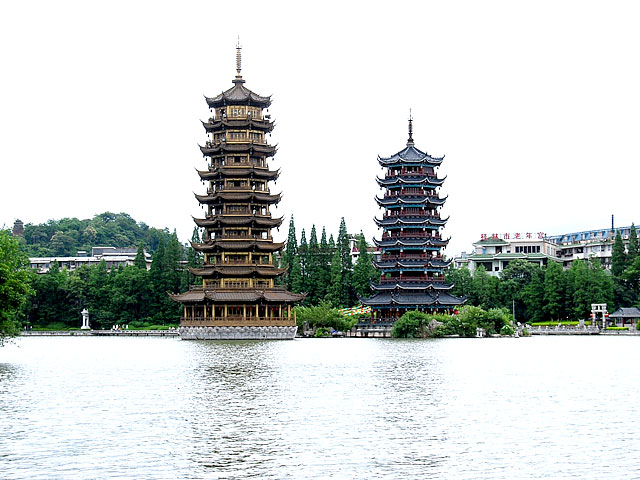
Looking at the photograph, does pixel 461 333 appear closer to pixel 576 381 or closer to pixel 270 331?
pixel 270 331

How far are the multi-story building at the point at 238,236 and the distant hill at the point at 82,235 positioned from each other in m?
86.5

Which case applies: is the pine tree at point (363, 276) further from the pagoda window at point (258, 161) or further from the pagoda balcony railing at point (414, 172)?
the pagoda window at point (258, 161)

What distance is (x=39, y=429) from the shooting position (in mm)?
26141

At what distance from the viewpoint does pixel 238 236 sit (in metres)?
92.3

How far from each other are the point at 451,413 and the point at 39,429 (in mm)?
12581

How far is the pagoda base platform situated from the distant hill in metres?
93.5

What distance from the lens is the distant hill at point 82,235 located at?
180 metres

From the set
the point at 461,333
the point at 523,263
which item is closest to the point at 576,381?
the point at 461,333

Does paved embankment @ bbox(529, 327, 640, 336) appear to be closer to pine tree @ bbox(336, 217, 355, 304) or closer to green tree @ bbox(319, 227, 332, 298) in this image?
pine tree @ bbox(336, 217, 355, 304)

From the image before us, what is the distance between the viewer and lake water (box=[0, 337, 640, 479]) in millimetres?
21109

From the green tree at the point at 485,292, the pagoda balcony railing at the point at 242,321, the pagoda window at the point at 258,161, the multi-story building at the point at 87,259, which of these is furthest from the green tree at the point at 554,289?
the multi-story building at the point at 87,259

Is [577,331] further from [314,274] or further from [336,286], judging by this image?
[314,274]

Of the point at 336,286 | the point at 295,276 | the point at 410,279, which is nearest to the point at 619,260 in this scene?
the point at 410,279

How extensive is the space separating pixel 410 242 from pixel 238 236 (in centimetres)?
1870
